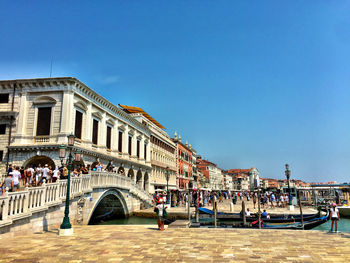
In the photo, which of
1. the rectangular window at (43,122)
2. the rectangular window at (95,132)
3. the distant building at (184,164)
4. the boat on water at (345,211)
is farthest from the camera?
the distant building at (184,164)

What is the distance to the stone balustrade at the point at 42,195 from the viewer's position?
31.9 feet

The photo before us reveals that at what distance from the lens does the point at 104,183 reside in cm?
1998

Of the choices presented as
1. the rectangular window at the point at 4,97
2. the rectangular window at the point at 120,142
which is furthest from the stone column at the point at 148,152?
the rectangular window at the point at 4,97

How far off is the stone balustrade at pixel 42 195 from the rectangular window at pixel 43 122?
6909 millimetres

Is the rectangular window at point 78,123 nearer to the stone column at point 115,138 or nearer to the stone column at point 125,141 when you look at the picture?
the stone column at point 115,138

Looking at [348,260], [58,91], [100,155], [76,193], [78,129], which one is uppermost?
[58,91]

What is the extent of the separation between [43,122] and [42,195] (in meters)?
12.7

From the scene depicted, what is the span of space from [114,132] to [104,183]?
12.5m

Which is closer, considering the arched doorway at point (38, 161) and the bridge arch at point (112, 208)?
the arched doorway at point (38, 161)

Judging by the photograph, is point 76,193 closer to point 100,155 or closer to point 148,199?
point 100,155

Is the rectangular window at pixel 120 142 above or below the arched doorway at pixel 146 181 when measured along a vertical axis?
above

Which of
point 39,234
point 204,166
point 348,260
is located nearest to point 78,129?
point 39,234

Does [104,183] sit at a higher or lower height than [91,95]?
lower

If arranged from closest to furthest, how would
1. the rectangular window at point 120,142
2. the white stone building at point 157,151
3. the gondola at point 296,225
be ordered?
the gondola at point 296,225 < the rectangular window at point 120,142 < the white stone building at point 157,151
